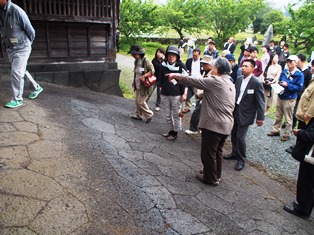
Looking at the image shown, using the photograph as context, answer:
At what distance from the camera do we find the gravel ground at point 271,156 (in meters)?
5.32

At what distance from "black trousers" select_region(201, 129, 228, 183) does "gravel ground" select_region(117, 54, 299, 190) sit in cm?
169

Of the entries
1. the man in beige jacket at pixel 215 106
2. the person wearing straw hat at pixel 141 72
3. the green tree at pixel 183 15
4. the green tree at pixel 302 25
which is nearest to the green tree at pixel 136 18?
the green tree at pixel 183 15

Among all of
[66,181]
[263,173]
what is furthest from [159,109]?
[66,181]

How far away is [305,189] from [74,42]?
759 cm

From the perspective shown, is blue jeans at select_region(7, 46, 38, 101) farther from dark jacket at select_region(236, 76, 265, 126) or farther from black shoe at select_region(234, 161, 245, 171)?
black shoe at select_region(234, 161, 245, 171)

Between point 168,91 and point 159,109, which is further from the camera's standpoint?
point 159,109

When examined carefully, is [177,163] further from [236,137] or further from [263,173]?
[263,173]

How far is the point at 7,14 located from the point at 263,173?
568 cm

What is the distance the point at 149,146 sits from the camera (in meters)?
5.39

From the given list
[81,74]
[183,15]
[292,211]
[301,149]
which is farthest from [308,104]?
[183,15]

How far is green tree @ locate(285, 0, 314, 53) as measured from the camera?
1738 centimetres

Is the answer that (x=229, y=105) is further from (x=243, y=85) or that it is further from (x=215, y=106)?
(x=243, y=85)

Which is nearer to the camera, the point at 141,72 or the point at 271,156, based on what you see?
the point at 271,156

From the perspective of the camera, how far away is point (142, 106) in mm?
6660
